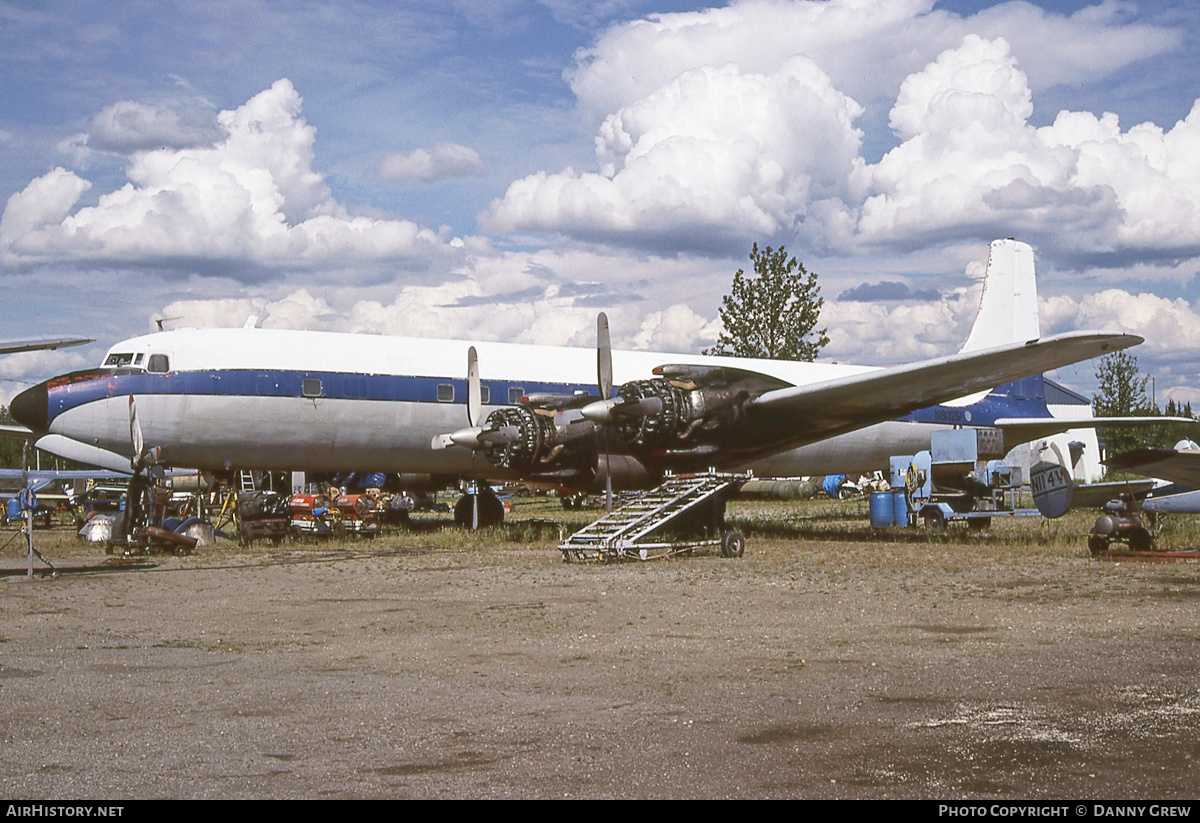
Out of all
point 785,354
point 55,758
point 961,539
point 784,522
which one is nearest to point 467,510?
point 784,522

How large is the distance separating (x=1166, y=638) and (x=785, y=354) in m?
48.6

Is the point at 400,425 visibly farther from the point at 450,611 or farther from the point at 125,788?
the point at 125,788

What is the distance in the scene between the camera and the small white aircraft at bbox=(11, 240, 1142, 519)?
67.2 ft

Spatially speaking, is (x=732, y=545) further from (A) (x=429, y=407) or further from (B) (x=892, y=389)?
(A) (x=429, y=407)

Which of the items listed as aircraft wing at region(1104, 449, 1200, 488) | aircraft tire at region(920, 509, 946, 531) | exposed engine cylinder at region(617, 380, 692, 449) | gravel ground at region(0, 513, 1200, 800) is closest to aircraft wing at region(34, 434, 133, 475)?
gravel ground at region(0, 513, 1200, 800)

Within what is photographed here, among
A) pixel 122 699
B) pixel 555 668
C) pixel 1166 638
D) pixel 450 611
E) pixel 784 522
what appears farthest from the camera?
pixel 784 522

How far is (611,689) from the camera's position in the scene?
7594mm

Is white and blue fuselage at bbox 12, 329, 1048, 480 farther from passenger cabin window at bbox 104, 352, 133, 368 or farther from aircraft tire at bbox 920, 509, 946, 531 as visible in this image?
aircraft tire at bbox 920, 509, 946, 531

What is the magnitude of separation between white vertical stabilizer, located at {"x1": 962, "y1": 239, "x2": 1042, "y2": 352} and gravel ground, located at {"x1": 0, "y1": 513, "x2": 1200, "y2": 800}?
17029 mm

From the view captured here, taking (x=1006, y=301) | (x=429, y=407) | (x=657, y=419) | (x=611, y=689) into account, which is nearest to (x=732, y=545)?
(x=657, y=419)

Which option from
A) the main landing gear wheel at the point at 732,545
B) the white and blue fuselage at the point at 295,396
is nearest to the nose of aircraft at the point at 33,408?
the white and blue fuselage at the point at 295,396

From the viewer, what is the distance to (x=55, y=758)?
19.0 feet

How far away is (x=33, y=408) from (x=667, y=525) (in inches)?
500

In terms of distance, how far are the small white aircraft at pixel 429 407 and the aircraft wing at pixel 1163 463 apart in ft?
11.6
